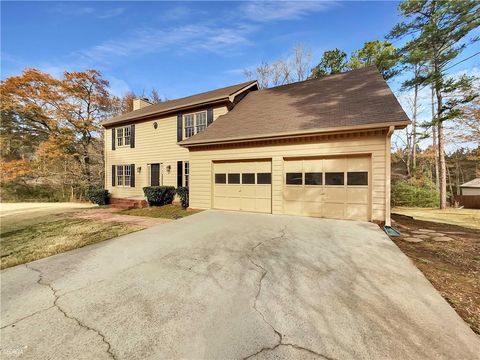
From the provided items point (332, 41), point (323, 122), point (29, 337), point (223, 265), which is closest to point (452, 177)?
A: point (332, 41)

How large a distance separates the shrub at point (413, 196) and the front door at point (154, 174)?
15.8 metres

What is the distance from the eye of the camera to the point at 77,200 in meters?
18.1

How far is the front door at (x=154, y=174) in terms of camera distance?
13086 mm

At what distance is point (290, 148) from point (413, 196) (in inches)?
477

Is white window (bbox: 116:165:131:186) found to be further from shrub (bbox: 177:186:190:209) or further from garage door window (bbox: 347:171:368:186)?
garage door window (bbox: 347:171:368:186)

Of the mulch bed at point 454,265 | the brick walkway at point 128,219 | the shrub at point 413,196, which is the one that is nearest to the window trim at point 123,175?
the brick walkway at point 128,219

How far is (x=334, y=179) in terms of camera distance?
727 cm

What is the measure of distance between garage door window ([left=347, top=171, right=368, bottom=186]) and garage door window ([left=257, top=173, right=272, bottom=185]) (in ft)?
9.14

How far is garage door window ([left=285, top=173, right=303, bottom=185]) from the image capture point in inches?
308

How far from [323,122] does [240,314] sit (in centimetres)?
672

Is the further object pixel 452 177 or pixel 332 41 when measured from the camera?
pixel 452 177

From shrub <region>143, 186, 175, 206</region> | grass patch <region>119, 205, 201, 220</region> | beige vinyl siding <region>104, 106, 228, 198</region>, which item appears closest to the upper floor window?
beige vinyl siding <region>104, 106, 228, 198</region>

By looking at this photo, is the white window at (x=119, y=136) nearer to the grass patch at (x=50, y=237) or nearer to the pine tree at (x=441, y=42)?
the grass patch at (x=50, y=237)

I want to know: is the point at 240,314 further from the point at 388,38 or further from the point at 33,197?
the point at 33,197
